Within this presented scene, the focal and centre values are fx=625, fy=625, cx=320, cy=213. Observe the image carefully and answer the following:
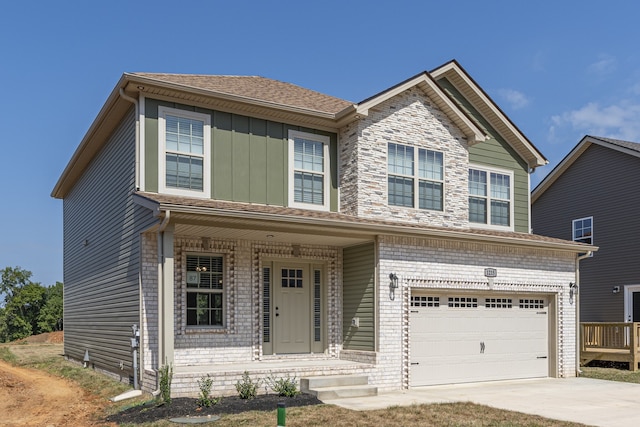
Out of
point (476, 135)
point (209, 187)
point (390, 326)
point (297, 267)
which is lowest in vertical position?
point (390, 326)

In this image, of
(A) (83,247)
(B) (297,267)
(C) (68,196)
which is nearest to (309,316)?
(B) (297,267)

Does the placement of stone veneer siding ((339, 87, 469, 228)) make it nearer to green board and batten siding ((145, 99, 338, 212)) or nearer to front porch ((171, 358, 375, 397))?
green board and batten siding ((145, 99, 338, 212))

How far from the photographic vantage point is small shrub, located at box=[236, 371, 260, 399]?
1092 centimetres

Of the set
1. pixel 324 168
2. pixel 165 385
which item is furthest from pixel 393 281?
pixel 165 385

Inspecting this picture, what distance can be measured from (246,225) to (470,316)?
6.18 metres

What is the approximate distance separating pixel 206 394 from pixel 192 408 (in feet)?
1.40

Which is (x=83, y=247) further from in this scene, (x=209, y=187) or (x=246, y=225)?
(x=246, y=225)

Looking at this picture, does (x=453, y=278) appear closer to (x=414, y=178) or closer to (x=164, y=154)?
(x=414, y=178)

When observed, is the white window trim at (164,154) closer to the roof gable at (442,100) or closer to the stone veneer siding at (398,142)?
the stone veneer siding at (398,142)

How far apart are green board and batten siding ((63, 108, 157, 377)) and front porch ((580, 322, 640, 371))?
13389 mm

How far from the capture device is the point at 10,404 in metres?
12.0

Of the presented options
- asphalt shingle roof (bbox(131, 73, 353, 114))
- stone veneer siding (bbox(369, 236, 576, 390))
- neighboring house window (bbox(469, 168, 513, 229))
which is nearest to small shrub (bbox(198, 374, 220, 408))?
stone veneer siding (bbox(369, 236, 576, 390))

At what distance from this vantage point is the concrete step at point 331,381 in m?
11.6

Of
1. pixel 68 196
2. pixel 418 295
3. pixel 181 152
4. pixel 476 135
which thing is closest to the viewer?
pixel 181 152
